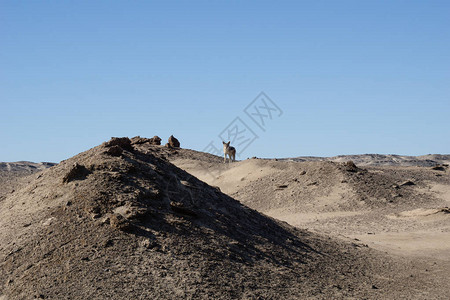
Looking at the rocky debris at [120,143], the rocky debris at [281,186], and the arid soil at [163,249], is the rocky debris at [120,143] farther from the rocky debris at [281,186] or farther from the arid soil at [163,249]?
the rocky debris at [281,186]

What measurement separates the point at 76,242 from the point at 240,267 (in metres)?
2.75

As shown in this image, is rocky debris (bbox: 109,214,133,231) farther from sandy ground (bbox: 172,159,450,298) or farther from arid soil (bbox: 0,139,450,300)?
sandy ground (bbox: 172,159,450,298)

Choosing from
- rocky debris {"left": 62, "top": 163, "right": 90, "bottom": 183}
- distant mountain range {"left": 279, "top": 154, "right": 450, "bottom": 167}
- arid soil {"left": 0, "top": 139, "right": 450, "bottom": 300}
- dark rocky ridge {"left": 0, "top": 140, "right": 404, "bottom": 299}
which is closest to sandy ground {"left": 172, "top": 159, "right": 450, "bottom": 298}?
arid soil {"left": 0, "top": 139, "right": 450, "bottom": 300}

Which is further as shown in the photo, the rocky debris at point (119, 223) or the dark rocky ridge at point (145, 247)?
the rocky debris at point (119, 223)

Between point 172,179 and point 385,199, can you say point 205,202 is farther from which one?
point 385,199

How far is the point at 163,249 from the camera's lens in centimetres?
826

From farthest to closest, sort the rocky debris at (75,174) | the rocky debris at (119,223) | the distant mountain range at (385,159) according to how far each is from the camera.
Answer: the distant mountain range at (385,159) → the rocky debris at (75,174) → the rocky debris at (119,223)

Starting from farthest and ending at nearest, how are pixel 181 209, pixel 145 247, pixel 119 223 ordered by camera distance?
pixel 181 209 → pixel 119 223 → pixel 145 247

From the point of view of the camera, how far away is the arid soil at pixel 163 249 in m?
7.49

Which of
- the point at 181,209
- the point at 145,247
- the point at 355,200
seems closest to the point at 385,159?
the point at 355,200

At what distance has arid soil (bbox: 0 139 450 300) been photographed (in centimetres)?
749

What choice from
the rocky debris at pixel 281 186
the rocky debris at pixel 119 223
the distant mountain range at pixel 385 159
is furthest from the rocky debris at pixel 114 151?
the distant mountain range at pixel 385 159

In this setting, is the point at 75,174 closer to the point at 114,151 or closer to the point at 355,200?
the point at 114,151

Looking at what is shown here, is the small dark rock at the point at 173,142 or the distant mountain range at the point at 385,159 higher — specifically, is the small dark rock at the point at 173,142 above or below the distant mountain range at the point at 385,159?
below
